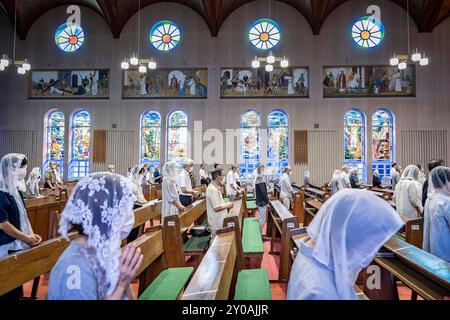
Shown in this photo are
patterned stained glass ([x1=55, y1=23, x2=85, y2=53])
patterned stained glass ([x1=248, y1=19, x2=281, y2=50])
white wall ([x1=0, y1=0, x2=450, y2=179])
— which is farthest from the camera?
patterned stained glass ([x1=55, y1=23, x2=85, y2=53])

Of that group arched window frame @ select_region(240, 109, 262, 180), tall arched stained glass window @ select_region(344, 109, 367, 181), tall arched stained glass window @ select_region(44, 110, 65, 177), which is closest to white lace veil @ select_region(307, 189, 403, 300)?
arched window frame @ select_region(240, 109, 262, 180)

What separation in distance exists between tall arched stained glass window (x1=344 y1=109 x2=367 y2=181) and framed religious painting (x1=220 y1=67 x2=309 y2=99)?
101 inches

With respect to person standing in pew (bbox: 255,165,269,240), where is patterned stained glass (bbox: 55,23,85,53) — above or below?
above

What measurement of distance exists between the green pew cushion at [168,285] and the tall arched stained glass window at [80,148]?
1444 cm

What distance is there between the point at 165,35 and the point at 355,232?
16.5 metres

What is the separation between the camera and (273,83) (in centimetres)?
1530

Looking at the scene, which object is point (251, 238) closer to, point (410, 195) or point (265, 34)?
point (410, 195)

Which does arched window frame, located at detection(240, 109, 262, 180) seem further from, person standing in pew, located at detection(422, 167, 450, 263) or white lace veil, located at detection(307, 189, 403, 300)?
white lace veil, located at detection(307, 189, 403, 300)

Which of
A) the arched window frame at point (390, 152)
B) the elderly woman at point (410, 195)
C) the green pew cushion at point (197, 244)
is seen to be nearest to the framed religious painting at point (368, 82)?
the arched window frame at point (390, 152)

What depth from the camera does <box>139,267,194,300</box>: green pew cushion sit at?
254 centimetres

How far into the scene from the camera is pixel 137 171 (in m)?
6.68

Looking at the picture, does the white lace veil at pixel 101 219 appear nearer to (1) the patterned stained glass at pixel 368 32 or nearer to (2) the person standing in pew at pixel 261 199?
(2) the person standing in pew at pixel 261 199

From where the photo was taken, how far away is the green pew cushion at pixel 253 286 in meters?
2.49

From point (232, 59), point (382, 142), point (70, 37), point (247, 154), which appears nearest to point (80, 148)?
point (70, 37)
